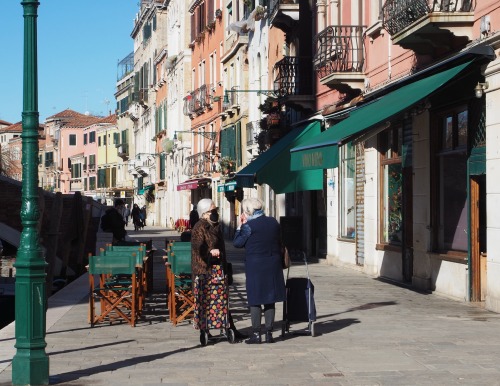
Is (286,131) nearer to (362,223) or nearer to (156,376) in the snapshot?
(362,223)

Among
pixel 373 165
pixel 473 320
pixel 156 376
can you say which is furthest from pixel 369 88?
pixel 156 376

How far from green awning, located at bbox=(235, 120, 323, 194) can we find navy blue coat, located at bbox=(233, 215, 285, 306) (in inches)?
564

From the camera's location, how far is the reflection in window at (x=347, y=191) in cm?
2531

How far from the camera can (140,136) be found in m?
89.4

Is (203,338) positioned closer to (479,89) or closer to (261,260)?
(261,260)

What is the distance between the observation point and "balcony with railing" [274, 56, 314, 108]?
94.2ft

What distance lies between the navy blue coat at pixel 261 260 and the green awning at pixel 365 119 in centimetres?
405

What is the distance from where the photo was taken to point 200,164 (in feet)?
182

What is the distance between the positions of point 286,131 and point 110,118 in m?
89.2

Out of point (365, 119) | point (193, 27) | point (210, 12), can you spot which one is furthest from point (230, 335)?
point (193, 27)

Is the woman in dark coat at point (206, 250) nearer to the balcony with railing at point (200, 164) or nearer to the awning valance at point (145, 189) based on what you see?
the balcony with railing at point (200, 164)

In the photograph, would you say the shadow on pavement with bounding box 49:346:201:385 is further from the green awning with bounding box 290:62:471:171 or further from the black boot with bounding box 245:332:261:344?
the green awning with bounding box 290:62:471:171

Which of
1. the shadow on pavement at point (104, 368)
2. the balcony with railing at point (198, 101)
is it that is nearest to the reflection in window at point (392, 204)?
the shadow on pavement at point (104, 368)

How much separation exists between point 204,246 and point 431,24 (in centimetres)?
559
